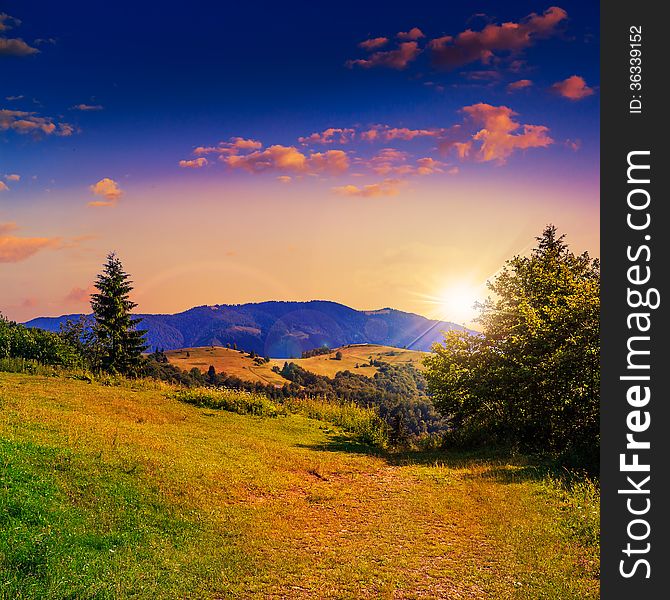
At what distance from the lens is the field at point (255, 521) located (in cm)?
829

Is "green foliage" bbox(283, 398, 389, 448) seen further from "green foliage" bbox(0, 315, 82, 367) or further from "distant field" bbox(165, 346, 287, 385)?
"distant field" bbox(165, 346, 287, 385)

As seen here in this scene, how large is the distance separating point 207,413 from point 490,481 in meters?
13.6

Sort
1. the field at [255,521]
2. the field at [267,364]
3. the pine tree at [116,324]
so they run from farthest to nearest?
the field at [267,364] → the pine tree at [116,324] → the field at [255,521]

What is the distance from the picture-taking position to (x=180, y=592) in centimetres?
794

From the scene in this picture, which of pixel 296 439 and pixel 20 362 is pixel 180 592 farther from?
pixel 20 362

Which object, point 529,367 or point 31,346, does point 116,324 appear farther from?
point 529,367

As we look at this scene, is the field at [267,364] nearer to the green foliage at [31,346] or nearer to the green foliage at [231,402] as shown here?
the green foliage at [31,346]

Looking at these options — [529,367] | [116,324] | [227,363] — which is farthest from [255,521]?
[227,363]

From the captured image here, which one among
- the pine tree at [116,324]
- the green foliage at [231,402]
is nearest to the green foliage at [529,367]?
the green foliage at [231,402]

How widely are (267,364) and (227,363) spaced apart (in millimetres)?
12436

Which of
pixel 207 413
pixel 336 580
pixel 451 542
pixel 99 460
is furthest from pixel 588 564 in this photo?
pixel 207 413

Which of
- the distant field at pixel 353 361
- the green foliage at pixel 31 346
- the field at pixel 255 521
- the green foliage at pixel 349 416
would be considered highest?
the green foliage at pixel 31 346

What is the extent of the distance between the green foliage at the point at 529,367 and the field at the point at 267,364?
303 ft

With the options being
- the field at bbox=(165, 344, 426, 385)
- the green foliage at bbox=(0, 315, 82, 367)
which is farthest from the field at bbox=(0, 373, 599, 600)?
the field at bbox=(165, 344, 426, 385)
